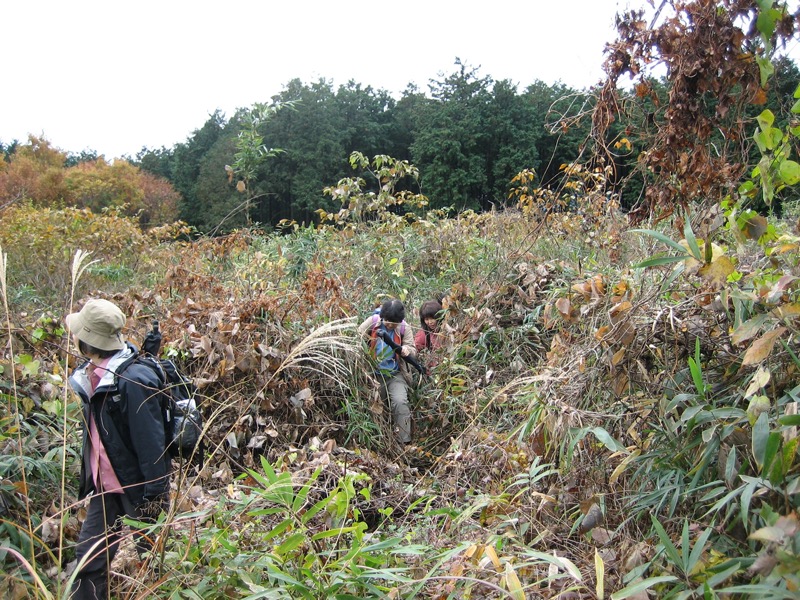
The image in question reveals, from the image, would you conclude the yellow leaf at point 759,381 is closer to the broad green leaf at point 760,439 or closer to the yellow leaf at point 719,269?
the broad green leaf at point 760,439

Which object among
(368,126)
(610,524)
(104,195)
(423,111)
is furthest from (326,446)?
(368,126)

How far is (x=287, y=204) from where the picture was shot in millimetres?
33344

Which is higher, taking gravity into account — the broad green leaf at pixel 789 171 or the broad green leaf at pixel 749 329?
the broad green leaf at pixel 789 171

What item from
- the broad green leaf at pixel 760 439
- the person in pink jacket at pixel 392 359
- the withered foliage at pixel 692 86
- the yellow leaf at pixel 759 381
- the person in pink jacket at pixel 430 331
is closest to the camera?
the broad green leaf at pixel 760 439

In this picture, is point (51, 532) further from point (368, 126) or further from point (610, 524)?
point (368, 126)

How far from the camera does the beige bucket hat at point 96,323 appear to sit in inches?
107

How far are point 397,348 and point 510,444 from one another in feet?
6.04

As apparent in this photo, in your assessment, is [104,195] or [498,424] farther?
[104,195]

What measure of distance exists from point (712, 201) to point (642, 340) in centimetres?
75

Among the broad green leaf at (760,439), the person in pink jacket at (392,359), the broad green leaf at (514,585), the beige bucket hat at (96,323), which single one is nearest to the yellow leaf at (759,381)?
the broad green leaf at (760,439)

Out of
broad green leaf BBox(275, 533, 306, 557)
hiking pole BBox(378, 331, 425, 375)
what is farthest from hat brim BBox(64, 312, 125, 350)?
hiking pole BBox(378, 331, 425, 375)

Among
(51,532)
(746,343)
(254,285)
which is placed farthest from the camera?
(254,285)

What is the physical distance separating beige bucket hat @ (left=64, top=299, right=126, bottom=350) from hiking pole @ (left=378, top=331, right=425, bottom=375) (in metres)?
2.42

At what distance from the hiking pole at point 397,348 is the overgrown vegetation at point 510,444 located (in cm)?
24
